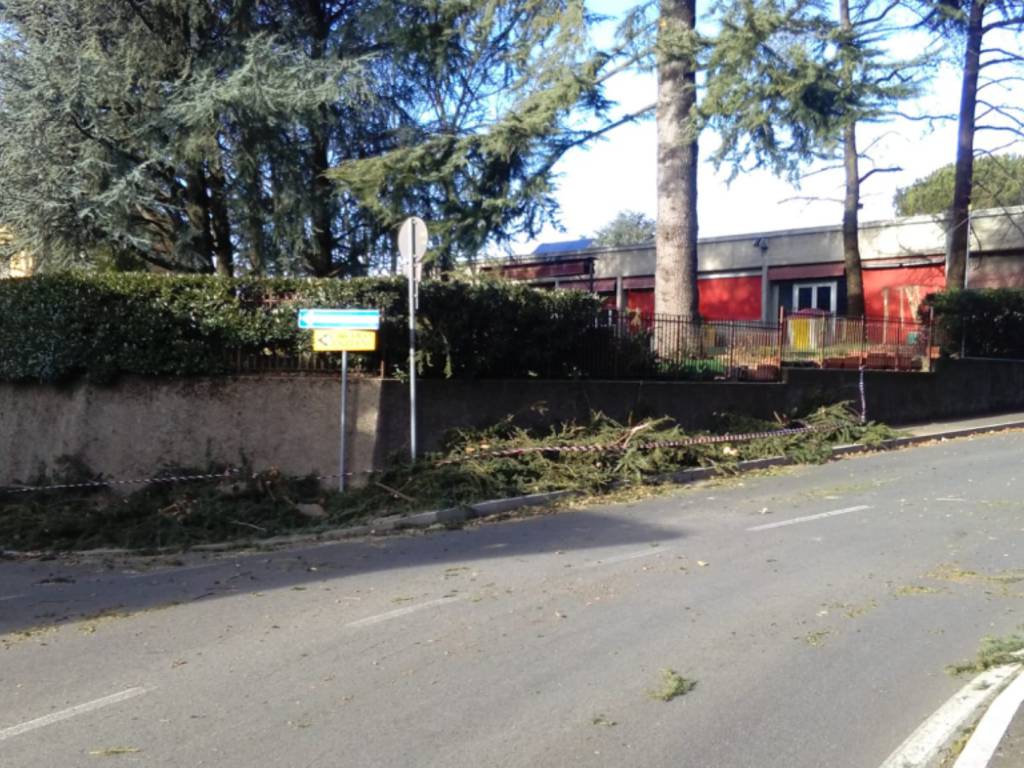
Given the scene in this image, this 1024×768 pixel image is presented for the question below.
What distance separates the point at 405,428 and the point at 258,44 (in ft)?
29.0

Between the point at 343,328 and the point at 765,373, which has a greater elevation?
the point at 343,328

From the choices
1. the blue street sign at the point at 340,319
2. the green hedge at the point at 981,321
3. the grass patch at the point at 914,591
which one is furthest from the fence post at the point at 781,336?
the grass patch at the point at 914,591

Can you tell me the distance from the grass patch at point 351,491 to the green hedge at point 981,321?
39.0ft

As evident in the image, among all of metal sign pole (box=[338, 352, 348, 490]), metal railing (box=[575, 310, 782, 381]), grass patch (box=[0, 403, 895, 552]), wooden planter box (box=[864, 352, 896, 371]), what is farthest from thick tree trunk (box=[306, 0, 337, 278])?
wooden planter box (box=[864, 352, 896, 371])

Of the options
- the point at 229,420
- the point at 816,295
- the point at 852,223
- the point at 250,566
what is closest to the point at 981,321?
the point at 852,223

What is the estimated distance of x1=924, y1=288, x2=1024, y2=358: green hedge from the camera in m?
24.6

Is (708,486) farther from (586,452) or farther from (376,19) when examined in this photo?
(376,19)

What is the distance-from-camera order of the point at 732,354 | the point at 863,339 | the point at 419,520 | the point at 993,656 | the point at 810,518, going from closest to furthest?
the point at 993,656 → the point at 810,518 → the point at 419,520 → the point at 732,354 → the point at 863,339

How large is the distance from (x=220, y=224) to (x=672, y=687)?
55.7 ft

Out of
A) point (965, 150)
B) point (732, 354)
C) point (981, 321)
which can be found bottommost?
point (732, 354)

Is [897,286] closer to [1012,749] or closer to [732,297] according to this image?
[732,297]

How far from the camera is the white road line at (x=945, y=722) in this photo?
4.51m

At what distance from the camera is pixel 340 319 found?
12047 mm

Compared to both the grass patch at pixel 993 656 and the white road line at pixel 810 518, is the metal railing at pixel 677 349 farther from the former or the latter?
the grass patch at pixel 993 656
